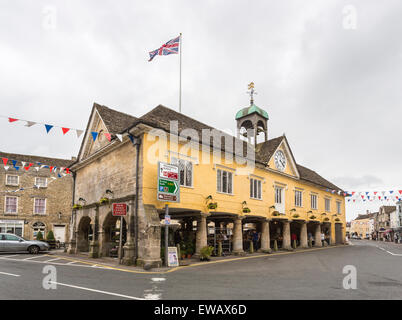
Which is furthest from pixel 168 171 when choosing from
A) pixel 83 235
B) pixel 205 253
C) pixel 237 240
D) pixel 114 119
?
pixel 83 235

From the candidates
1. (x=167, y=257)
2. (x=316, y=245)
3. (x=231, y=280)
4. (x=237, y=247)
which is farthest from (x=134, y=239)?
(x=316, y=245)

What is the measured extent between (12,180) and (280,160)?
92.9 feet

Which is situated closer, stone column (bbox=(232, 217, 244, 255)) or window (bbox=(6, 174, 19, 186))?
stone column (bbox=(232, 217, 244, 255))

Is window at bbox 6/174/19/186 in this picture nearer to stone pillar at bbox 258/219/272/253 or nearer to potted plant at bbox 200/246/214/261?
potted plant at bbox 200/246/214/261

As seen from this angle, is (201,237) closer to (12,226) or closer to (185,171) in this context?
(185,171)

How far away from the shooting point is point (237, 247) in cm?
2050

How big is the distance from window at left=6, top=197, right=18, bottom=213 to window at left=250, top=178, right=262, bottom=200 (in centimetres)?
2663

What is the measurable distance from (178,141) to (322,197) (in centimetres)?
2218

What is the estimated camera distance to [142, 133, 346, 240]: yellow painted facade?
16.1m

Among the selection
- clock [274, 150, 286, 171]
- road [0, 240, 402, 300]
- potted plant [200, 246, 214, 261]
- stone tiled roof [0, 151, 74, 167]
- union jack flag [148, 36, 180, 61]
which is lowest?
potted plant [200, 246, 214, 261]

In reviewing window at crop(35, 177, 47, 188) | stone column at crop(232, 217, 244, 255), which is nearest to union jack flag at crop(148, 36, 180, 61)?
stone column at crop(232, 217, 244, 255)

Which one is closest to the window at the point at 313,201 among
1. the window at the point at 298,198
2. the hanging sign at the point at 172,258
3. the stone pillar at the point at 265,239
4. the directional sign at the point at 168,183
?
the window at the point at 298,198
